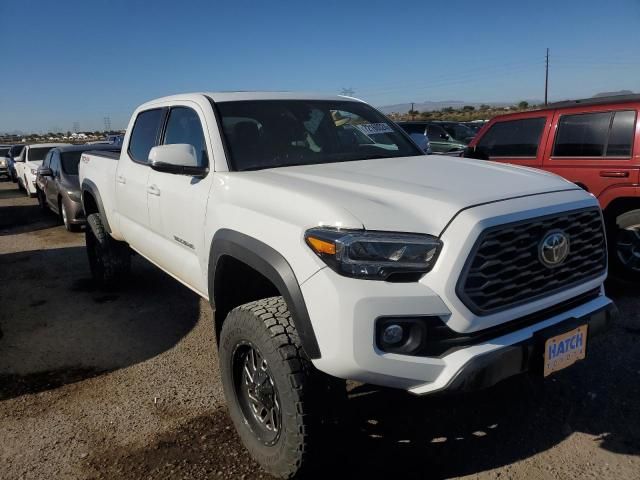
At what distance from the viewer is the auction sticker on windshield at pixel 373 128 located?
12.7 ft

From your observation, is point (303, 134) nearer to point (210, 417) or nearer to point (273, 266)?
point (273, 266)

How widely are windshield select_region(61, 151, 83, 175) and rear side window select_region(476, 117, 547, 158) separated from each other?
726 centimetres

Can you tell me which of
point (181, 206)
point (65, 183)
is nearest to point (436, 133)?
point (65, 183)

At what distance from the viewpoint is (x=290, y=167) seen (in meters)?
3.19

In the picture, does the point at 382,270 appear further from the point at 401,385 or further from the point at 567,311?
the point at 567,311

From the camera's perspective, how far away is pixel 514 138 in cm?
611

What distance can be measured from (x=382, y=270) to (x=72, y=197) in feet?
27.3

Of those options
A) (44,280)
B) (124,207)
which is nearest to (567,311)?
(124,207)

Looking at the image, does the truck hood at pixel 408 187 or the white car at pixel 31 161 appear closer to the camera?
the truck hood at pixel 408 187

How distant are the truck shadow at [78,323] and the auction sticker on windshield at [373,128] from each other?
90.9 inches

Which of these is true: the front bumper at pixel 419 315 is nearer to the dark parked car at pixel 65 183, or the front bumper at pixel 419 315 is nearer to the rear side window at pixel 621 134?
the rear side window at pixel 621 134

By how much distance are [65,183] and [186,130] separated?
21.5 feet

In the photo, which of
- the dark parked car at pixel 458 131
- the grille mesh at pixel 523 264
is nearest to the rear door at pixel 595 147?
the grille mesh at pixel 523 264

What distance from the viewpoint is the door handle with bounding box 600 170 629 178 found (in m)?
5.02
